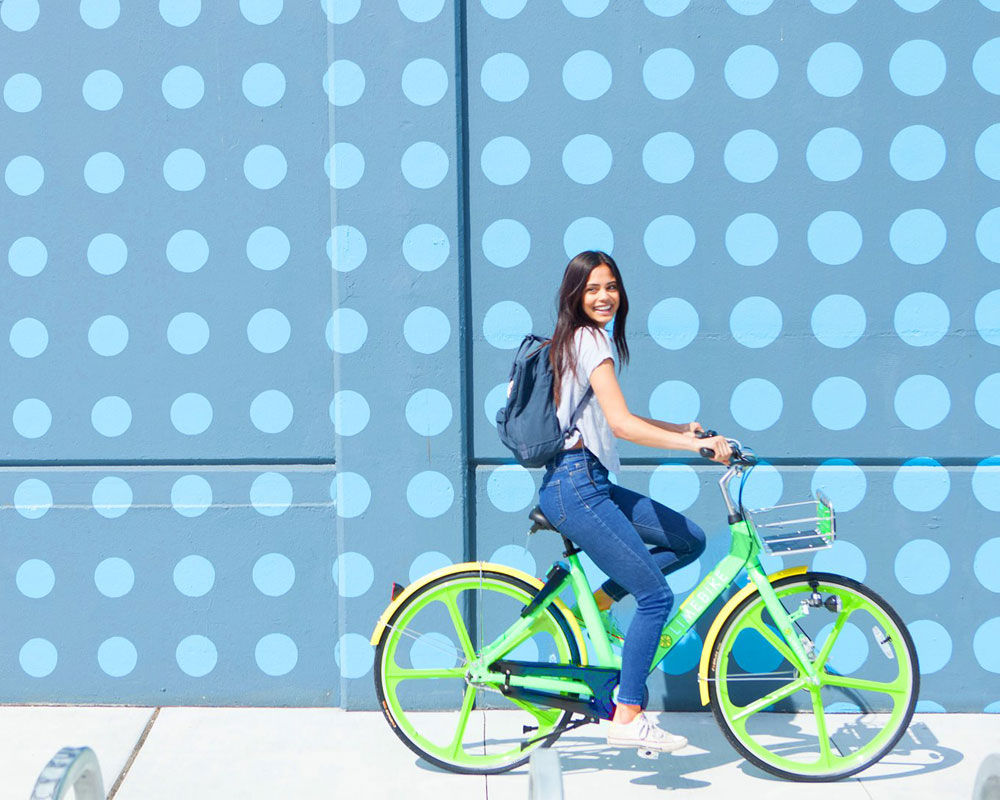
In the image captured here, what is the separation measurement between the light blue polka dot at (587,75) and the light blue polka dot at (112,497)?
250 cm

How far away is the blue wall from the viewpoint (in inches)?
165

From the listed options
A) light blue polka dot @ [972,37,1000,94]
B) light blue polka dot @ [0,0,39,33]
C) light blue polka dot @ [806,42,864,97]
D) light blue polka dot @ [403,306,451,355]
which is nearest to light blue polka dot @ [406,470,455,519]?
light blue polka dot @ [403,306,451,355]

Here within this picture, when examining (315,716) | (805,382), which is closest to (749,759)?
(805,382)

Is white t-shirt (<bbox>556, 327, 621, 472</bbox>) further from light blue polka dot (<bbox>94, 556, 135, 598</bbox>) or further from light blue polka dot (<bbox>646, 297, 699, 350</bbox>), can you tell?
light blue polka dot (<bbox>94, 556, 135, 598</bbox>)

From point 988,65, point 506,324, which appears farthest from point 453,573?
point 988,65

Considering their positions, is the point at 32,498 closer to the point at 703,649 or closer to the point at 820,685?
the point at 703,649

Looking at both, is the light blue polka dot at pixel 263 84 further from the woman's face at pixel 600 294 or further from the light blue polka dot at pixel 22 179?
the woman's face at pixel 600 294

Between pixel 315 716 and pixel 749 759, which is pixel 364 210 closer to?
pixel 315 716

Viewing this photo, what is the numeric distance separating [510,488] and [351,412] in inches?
28.7

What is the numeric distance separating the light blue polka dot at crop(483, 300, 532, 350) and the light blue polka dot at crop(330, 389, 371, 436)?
584mm

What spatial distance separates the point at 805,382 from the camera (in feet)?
13.9

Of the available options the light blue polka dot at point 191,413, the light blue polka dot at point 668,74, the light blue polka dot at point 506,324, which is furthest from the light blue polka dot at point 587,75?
the light blue polka dot at point 191,413

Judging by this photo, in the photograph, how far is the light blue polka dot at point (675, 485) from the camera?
4262mm

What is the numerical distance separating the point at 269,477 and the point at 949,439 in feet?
9.25
